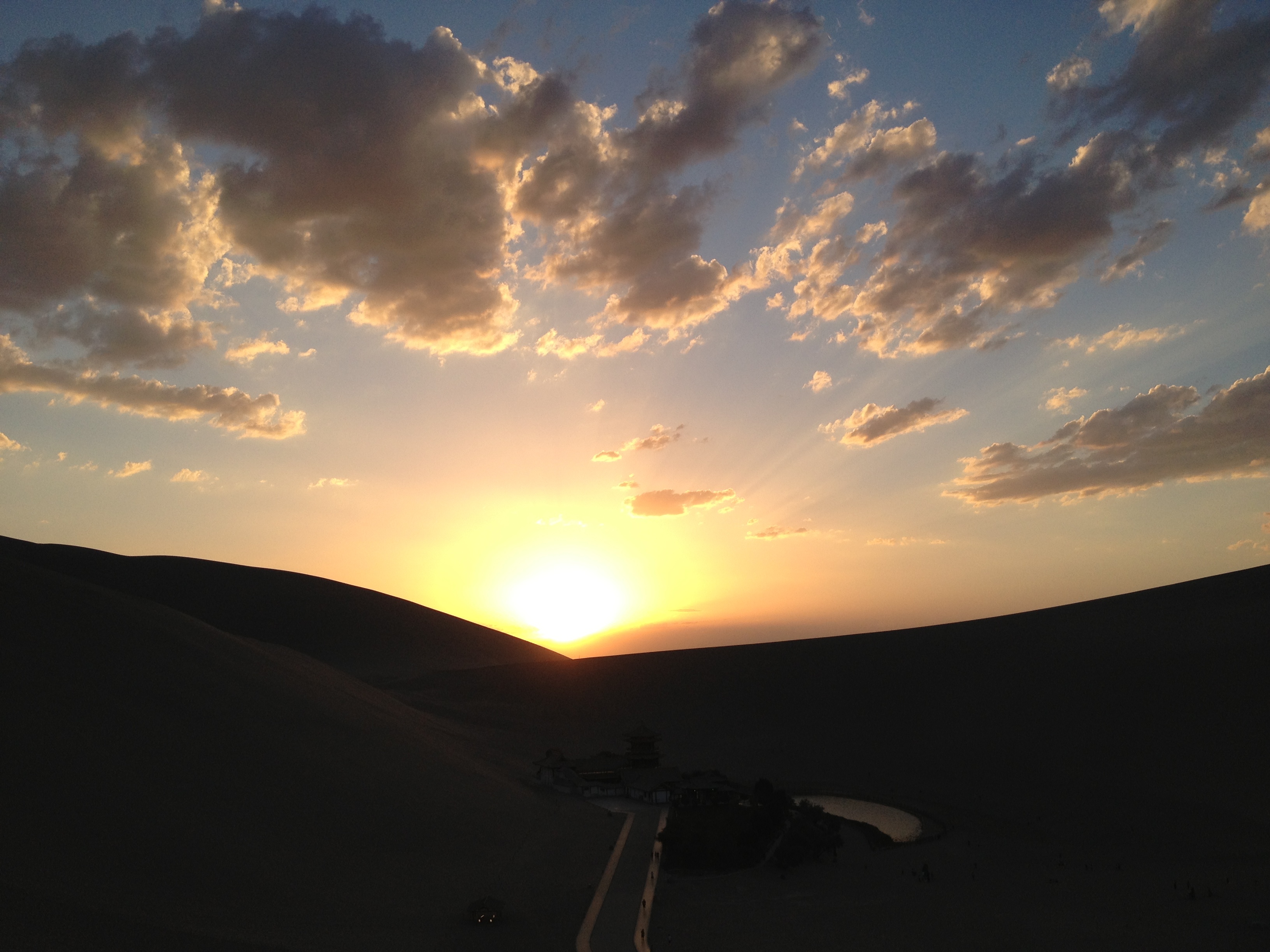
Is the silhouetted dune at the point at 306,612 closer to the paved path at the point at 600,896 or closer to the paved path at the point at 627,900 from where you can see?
the paved path at the point at 600,896

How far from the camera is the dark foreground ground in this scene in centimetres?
1648

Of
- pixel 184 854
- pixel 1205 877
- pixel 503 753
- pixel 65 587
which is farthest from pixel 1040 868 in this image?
pixel 65 587

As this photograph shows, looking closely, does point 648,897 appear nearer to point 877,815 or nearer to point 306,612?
point 877,815

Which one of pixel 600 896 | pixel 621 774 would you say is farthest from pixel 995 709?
pixel 600 896

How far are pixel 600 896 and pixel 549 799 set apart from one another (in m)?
13.2

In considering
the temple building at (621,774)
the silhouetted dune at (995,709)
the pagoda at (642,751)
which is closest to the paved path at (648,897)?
the temple building at (621,774)

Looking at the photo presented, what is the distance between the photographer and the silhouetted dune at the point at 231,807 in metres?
15.6

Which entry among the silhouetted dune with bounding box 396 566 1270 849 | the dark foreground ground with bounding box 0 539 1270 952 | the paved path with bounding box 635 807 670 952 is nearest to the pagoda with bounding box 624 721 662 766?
the dark foreground ground with bounding box 0 539 1270 952

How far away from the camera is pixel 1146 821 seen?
91.4 ft

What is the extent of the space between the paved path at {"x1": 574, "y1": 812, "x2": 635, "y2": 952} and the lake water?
9063mm

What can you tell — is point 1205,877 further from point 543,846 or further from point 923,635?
point 923,635

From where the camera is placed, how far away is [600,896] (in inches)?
819

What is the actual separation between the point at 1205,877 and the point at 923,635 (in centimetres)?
3931

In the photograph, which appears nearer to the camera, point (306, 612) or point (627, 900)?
point (627, 900)
